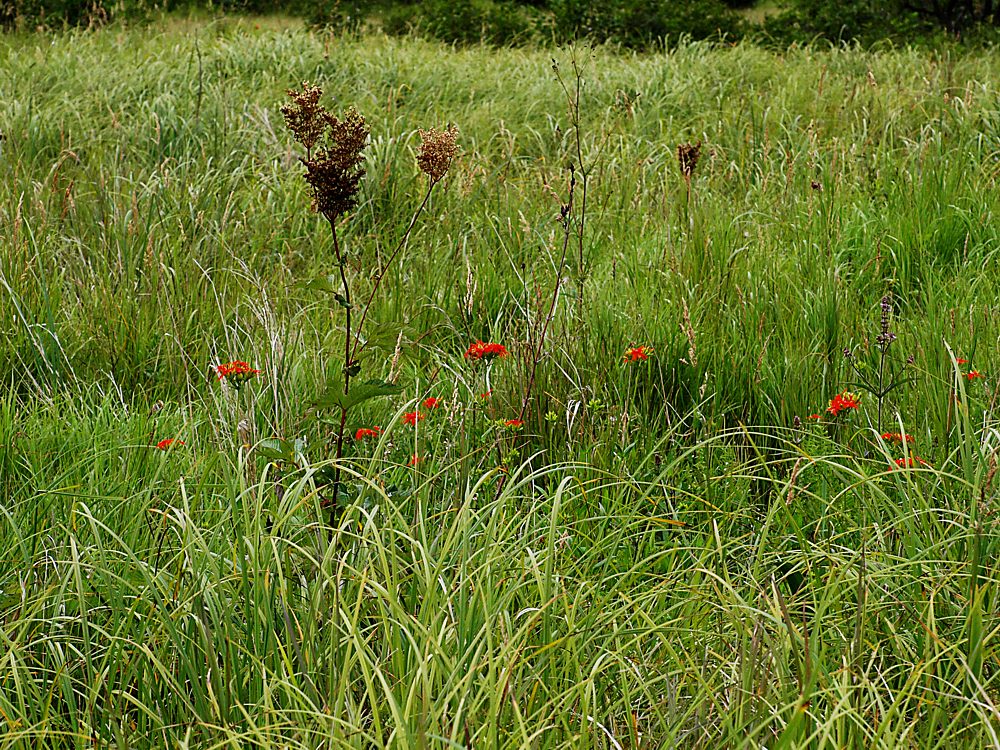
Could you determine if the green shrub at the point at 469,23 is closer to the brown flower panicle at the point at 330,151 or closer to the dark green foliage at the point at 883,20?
the dark green foliage at the point at 883,20

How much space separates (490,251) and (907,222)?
1481 mm

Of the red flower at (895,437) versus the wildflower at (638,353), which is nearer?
the red flower at (895,437)

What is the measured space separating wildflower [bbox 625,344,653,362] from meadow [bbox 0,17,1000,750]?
5cm

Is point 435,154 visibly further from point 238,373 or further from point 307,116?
point 238,373

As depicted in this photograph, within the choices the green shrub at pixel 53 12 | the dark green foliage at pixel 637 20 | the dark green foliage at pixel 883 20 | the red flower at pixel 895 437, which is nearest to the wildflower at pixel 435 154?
the red flower at pixel 895 437

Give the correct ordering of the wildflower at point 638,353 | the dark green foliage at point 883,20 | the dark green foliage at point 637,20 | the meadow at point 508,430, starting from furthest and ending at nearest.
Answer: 1. the dark green foliage at point 637,20
2. the dark green foliage at point 883,20
3. the wildflower at point 638,353
4. the meadow at point 508,430

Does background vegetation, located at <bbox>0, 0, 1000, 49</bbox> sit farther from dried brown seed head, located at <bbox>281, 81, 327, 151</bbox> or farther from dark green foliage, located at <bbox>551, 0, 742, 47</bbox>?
dried brown seed head, located at <bbox>281, 81, 327, 151</bbox>

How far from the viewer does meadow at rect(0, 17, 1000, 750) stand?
1.39 m

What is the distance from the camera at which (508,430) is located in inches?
89.7

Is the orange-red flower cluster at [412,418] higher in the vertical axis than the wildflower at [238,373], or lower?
lower

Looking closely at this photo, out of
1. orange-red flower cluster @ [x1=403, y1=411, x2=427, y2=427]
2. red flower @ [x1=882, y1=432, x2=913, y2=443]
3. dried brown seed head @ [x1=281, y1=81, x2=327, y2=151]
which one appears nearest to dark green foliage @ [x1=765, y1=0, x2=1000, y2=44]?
red flower @ [x1=882, y1=432, x2=913, y2=443]

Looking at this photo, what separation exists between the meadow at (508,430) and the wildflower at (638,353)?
0.05 m

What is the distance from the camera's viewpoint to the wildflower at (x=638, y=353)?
2.30 meters

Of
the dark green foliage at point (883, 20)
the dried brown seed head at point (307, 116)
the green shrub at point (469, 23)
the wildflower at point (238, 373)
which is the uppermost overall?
the dried brown seed head at point (307, 116)
